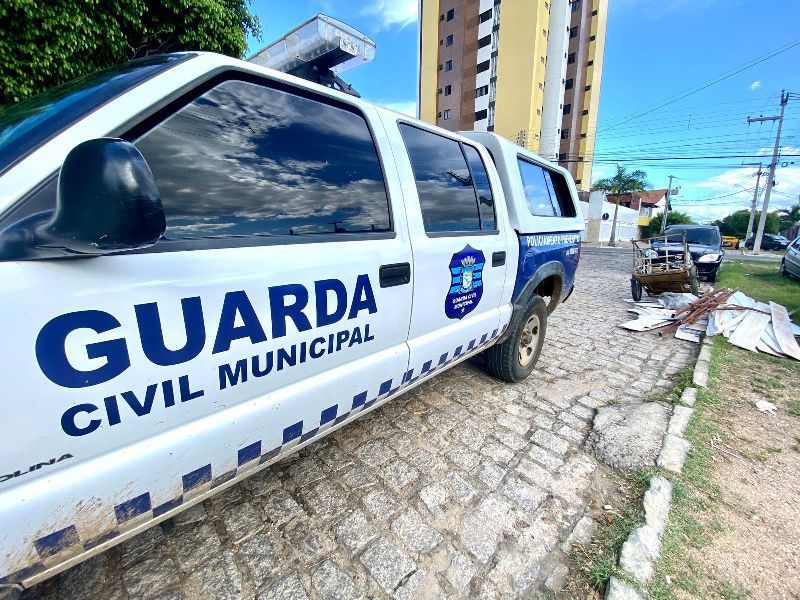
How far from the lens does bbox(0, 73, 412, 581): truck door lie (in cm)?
90

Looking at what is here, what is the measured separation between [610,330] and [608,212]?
3929 centimetres

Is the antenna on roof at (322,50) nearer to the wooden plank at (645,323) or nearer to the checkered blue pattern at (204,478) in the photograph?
the checkered blue pattern at (204,478)

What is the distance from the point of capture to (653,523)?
180 cm

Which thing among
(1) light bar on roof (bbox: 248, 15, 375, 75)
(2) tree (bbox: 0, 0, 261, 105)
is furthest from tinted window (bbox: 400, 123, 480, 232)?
(2) tree (bbox: 0, 0, 261, 105)

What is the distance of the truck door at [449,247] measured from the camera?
6.40ft

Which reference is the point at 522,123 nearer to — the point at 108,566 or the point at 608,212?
the point at 608,212

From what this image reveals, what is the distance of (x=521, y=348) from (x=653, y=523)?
69.1 inches

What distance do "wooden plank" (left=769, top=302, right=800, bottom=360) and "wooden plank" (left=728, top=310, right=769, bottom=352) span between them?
11 cm

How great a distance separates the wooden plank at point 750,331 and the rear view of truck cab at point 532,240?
253 centimetres

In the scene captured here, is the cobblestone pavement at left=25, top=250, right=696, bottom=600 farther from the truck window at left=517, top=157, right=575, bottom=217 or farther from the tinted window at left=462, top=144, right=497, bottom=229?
the truck window at left=517, top=157, right=575, bottom=217

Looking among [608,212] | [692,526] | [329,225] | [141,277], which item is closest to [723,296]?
[692,526]

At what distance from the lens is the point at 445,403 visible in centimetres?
299

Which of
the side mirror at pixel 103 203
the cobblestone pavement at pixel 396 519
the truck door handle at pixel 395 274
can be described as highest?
the side mirror at pixel 103 203

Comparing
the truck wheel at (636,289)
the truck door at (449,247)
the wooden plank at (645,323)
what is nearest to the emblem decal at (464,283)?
the truck door at (449,247)
